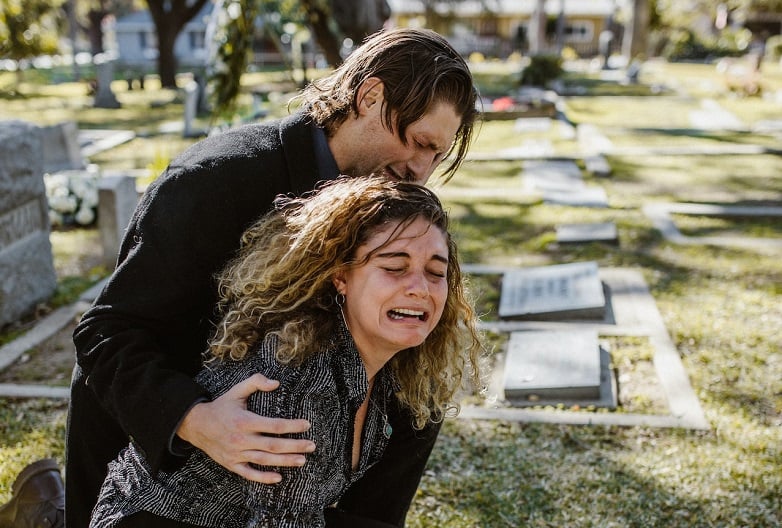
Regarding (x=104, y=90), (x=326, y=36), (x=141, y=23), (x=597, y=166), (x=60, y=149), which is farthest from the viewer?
(x=141, y=23)

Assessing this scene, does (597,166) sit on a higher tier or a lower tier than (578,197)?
lower

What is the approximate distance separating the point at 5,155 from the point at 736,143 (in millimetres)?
10178

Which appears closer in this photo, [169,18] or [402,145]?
[402,145]

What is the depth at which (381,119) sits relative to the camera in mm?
2178

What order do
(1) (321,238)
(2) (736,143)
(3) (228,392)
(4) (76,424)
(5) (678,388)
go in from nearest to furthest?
(3) (228,392) → (1) (321,238) → (4) (76,424) → (5) (678,388) → (2) (736,143)

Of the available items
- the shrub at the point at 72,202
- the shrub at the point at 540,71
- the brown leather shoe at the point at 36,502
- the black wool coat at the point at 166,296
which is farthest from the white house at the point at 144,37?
the black wool coat at the point at 166,296

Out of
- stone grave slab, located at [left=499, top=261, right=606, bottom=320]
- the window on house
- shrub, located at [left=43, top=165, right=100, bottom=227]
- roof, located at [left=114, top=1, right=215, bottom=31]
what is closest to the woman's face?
stone grave slab, located at [left=499, top=261, right=606, bottom=320]

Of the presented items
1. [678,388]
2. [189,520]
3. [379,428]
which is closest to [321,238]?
[379,428]

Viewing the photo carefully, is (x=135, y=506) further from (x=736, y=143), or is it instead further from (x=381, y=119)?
(x=736, y=143)

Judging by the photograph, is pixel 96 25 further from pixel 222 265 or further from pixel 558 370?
pixel 222 265

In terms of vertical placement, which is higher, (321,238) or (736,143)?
(321,238)

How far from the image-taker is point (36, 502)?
2672mm

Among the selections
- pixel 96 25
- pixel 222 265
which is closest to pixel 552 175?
pixel 222 265

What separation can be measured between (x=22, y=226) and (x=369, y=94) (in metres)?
4.20
